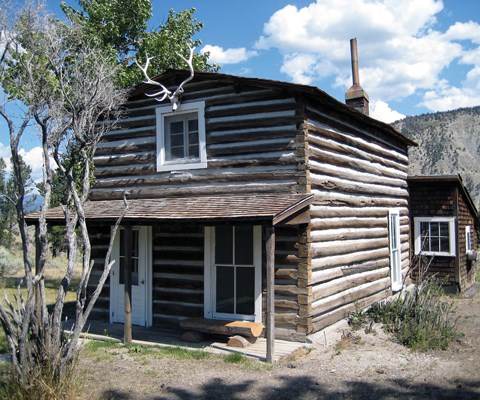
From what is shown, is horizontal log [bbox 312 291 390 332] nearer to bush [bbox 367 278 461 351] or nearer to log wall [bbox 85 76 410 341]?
log wall [bbox 85 76 410 341]

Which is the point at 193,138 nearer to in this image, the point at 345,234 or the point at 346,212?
the point at 346,212

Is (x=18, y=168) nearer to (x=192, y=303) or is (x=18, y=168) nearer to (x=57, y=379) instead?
(x=57, y=379)

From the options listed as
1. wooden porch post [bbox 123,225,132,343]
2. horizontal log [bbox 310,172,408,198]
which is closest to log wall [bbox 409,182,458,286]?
horizontal log [bbox 310,172,408,198]

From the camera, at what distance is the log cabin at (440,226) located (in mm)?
15672

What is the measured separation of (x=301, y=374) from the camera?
7676 mm

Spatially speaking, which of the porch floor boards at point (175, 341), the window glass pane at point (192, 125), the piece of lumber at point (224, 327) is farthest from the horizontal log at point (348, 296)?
the window glass pane at point (192, 125)

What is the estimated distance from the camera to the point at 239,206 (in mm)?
9148

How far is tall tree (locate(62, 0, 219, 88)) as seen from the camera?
19156 mm

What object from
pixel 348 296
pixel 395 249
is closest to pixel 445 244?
pixel 395 249

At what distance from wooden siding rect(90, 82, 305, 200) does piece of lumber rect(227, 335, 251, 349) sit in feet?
9.62

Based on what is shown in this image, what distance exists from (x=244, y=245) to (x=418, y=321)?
3.82m

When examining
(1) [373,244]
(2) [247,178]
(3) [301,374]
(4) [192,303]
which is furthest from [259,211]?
(1) [373,244]

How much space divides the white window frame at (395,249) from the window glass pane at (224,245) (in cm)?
560

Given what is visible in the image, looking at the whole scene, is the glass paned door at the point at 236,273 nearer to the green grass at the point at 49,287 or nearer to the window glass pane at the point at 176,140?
the window glass pane at the point at 176,140
